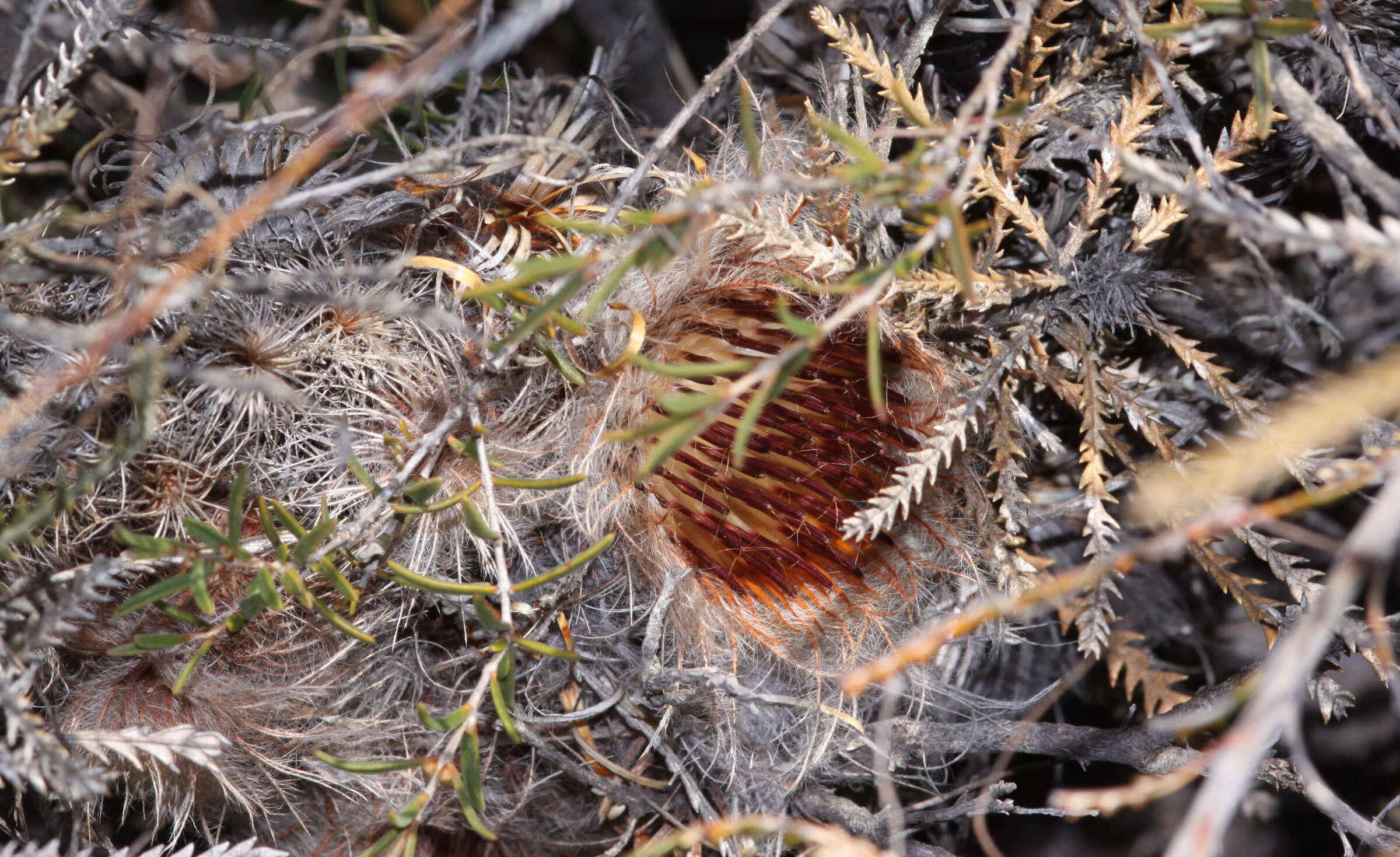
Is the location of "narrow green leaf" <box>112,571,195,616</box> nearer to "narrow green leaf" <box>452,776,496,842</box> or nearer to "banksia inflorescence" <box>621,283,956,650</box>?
"narrow green leaf" <box>452,776,496,842</box>

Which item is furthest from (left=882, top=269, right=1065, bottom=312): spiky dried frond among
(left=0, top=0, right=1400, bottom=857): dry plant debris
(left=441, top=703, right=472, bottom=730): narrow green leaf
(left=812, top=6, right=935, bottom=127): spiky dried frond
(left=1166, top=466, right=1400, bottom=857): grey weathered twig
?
(left=441, top=703, right=472, bottom=730): narrow green leaf

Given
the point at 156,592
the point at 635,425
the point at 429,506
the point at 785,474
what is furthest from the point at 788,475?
the point at 156,592

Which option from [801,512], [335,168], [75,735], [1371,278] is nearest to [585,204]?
[335,168]

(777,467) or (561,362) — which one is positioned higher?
(561,362)

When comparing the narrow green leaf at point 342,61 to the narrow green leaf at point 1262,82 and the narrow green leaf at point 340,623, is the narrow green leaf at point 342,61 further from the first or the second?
the narrow green leaf at point 1262,82

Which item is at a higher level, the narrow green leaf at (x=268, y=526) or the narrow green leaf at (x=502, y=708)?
the narrow green leaf at (x=268, y=526)

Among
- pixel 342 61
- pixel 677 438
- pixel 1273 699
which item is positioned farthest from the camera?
pixel 342 61

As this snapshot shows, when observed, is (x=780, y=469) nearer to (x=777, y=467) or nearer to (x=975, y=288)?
(x=777, y=467)

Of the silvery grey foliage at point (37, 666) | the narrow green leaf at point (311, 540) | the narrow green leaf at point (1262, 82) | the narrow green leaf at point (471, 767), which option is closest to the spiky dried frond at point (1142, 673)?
the narrow green leaf at point (1262, 82)
